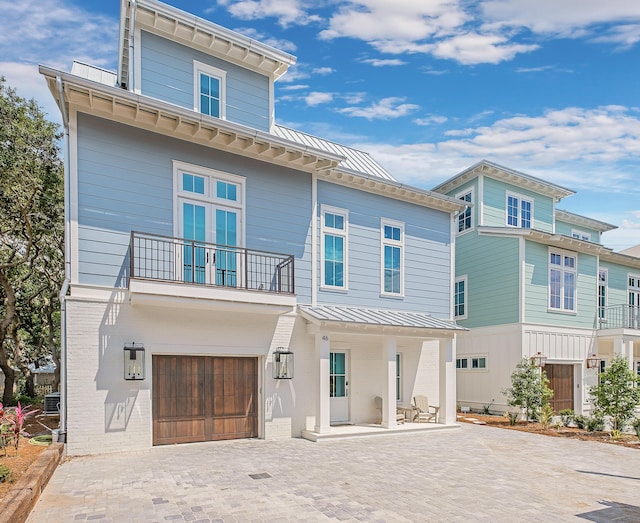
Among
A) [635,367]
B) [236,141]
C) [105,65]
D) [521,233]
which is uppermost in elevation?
[105,65]

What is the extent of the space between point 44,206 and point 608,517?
14852mm

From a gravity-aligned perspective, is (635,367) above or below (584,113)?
below

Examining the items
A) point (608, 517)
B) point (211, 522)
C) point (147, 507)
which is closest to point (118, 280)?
point (147, 507)

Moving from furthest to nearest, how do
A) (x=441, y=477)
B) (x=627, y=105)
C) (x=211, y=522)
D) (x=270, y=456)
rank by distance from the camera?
(x=627, y=105) → (x=270, y=456) → (x=441, y=477) → (x=211, y=522)

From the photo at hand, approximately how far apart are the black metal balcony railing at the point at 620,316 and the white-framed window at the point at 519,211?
469cm

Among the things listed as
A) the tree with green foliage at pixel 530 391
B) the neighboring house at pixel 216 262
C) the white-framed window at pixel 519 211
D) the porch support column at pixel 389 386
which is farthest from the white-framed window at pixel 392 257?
the white-framed window at pixel 519 211

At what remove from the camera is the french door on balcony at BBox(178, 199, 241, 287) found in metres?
9.96

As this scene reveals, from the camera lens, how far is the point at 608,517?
590cm

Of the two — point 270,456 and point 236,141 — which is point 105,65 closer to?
point 236,141

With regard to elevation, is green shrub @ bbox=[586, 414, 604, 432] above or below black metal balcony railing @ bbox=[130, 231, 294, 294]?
below

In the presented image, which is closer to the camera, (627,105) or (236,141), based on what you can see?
(236,141)

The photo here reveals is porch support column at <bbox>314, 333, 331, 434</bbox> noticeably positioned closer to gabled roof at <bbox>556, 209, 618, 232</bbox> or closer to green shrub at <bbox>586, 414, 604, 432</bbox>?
green shrub at <bbox>586, 414, 604, 432</bbox>

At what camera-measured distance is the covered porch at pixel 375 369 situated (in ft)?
36.2

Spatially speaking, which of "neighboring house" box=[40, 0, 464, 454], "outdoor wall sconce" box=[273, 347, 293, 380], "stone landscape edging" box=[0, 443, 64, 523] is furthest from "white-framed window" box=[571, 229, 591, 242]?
"stone landscape edging" box=[0, 443, 64, 523]
